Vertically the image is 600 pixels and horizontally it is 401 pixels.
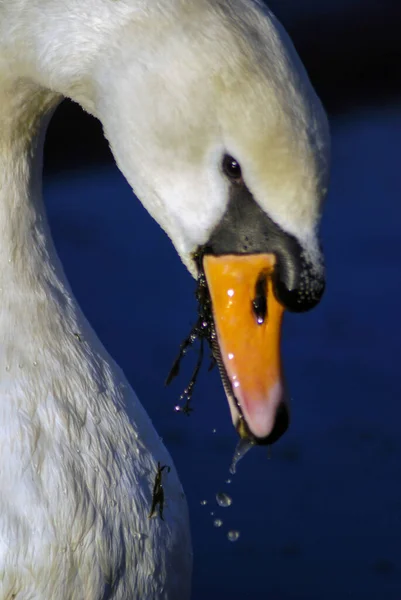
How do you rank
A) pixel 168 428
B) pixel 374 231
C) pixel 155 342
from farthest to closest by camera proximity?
1. pixel 374 231
2. pixel 155 342
3. pixel 168 428

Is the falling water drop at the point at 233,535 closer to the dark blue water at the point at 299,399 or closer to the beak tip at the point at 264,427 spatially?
the dark blue water at the point at 299,399

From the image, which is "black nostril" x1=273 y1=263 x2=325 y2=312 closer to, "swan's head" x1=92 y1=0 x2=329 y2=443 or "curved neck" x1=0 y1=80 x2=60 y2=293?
"swan's head" x1=92 y1=0 x2=329 y2=443

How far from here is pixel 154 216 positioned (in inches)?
81.9

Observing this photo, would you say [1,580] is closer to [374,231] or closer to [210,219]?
[210,219]

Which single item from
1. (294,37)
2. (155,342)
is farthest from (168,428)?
(294,37)

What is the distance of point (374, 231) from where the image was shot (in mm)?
5746

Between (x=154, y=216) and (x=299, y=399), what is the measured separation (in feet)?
8.79

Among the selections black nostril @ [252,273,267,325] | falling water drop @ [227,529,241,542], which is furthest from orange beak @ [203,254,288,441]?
falling water drop @ [227,529,241,542]

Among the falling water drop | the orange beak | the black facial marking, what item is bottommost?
the falling water drop

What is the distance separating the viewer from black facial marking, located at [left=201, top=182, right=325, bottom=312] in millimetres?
1952

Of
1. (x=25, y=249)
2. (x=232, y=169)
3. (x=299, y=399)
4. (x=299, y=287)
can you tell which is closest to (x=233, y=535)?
(x=299, y=399)

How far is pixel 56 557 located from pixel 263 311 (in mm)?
589

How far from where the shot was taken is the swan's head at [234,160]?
1883mm

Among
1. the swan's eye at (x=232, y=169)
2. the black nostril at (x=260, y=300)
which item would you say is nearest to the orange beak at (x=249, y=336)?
the black nostril at (x=260, y=300)
